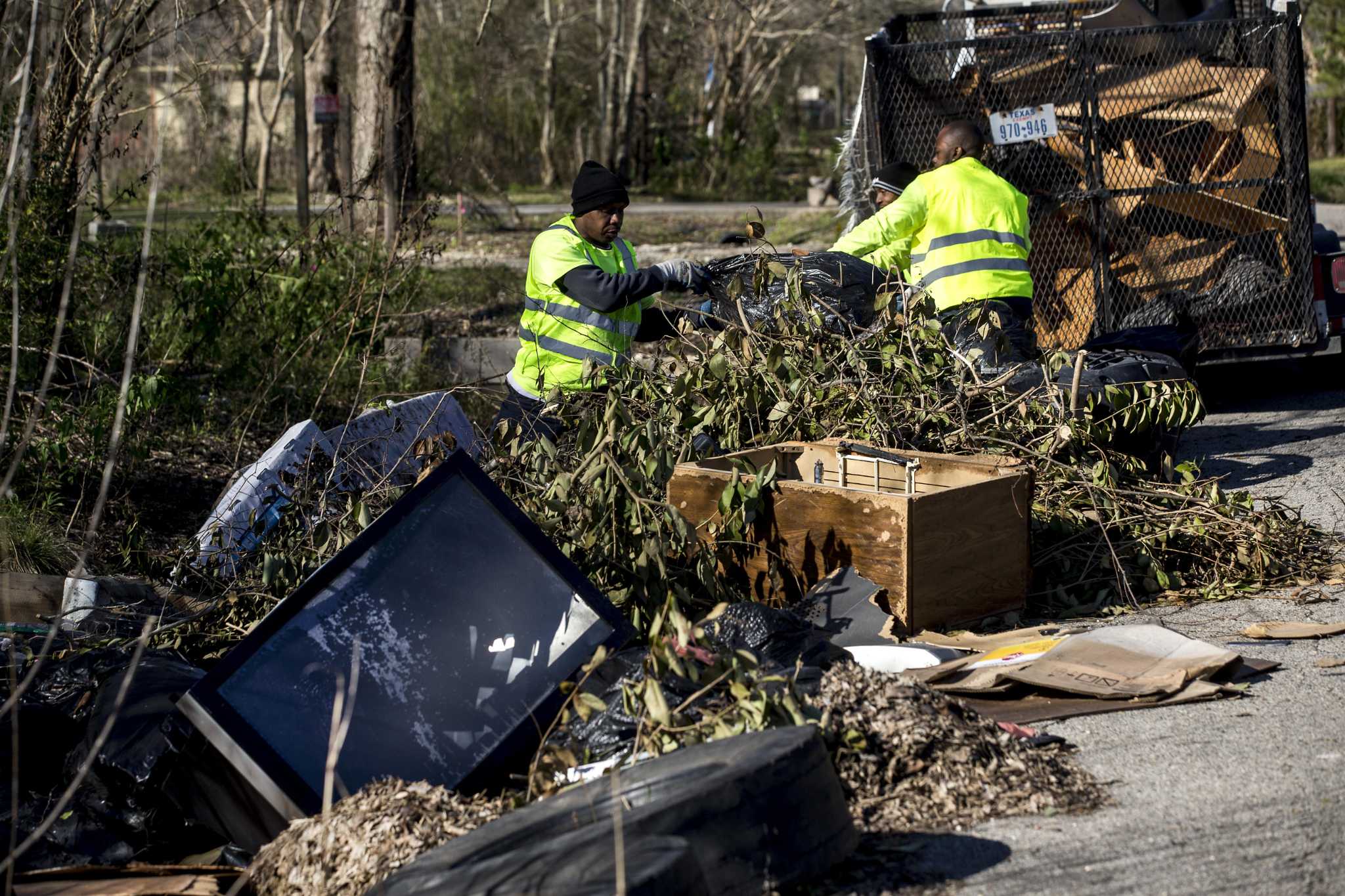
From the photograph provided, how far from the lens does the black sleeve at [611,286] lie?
6.02 metres

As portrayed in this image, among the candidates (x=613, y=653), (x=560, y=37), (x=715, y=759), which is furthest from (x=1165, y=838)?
(x=560, y=37)

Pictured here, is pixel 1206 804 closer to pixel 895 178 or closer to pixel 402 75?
pixel 895 178

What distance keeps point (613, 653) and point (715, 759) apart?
0.91 meters

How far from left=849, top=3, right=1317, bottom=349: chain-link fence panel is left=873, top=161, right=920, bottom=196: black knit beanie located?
0.73 metres

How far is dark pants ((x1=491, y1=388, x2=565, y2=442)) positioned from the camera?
5.88 meters

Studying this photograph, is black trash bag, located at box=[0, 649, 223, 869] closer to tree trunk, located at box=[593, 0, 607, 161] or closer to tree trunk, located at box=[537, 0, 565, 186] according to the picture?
tree trunk, located at box=[593, 0, 607, 161]

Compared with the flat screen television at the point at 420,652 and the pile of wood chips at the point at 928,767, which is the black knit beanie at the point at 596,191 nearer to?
the flat screen television at the point at 420,652

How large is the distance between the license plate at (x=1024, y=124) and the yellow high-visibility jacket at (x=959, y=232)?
1.44 meters

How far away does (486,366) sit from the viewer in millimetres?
9727

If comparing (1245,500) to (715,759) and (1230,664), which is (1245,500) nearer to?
(1230,664)

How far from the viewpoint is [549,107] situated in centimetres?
2900

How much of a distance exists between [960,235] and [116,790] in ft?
15.3

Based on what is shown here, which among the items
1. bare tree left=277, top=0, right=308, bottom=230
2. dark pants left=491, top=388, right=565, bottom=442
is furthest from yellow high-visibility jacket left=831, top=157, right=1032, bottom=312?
bare tree left=277, top=0, right=308, bottom=230

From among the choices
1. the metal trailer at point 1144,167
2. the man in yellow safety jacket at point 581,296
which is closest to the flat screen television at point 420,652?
the man in yellow safety jacket at point 581,296
